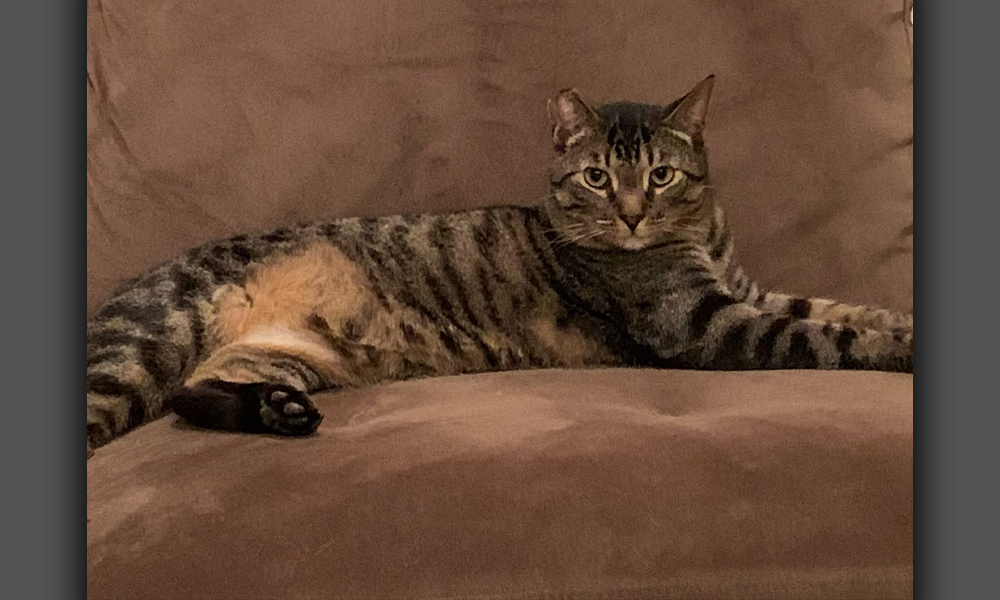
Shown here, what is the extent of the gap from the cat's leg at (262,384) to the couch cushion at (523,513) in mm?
51

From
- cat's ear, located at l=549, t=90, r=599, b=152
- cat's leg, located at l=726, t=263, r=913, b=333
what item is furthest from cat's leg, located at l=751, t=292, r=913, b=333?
cat's ear, located at l=549, t=90, r=599, b=152

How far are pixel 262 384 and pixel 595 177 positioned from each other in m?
0.67

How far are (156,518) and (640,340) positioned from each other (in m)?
0.82

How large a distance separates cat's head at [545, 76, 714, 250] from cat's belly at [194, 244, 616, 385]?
6.5 inches

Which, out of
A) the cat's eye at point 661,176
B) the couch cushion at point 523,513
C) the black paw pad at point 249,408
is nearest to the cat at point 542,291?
the cat's eye at point 661,176

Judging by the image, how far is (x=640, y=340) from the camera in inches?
59.4

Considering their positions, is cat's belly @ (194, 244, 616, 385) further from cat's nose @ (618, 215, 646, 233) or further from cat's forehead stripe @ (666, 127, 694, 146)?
cat's forehead stripe @ (666, 127, 694, 146)

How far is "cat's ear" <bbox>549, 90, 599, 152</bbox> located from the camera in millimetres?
1482

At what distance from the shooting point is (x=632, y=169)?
152 centimetres

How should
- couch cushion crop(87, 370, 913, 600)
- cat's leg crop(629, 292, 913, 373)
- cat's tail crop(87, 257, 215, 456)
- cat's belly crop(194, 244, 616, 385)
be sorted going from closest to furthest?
couch cushion crop(87, 370, 913, 600) < cat's tail crop(87, 257, 215, 456) < cat's leg crop(629, 292, 913, 373) < cat's belly crop(194, 244, 616, 385)

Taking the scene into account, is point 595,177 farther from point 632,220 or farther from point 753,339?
point 753,339

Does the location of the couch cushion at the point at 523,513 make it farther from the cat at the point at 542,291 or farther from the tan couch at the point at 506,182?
the cat at the point at 542,291

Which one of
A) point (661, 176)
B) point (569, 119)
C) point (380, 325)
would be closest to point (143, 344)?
point (380, 325)

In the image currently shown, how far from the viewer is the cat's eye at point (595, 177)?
5.05 ft
